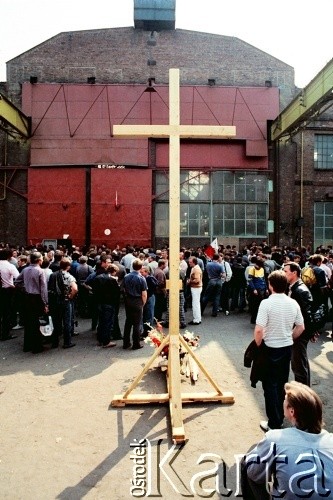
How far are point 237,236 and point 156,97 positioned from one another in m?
8.33

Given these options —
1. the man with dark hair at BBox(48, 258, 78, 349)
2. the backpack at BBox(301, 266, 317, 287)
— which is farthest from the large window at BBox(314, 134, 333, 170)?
the man with dark hair at BBox(48, 258, 78, 349)

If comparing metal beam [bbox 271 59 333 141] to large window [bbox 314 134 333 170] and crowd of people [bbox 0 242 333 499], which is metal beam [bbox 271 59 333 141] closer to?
large window [bbox 314 134 333 170]

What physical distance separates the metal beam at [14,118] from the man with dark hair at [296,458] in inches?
672

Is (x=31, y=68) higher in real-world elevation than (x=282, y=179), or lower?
higher

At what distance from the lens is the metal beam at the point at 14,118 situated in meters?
16.6

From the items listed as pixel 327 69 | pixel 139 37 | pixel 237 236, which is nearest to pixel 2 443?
pixel 327 69

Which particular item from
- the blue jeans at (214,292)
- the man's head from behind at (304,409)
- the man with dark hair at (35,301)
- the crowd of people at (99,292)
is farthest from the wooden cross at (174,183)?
the blue jeans at (214,292)

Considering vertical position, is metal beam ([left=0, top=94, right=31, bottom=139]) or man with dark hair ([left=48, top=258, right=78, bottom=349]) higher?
metal beam ([left=0, top=94, right=31, bottom=139])

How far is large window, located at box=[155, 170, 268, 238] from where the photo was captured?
67.1 feet

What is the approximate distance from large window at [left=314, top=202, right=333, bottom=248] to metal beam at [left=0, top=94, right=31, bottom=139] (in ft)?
51.2

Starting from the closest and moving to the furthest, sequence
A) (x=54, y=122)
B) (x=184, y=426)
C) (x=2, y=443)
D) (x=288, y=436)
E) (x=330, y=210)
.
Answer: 1. (x=288, y=436)
2. (x=2, y=443)
3. (x=184, y=426)
4. (x=54, y=122)
5. (x=330, y=210)

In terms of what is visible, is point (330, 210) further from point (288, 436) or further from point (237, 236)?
point (288, 436)

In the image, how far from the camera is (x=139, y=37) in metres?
21.9

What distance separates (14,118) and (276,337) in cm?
1734
